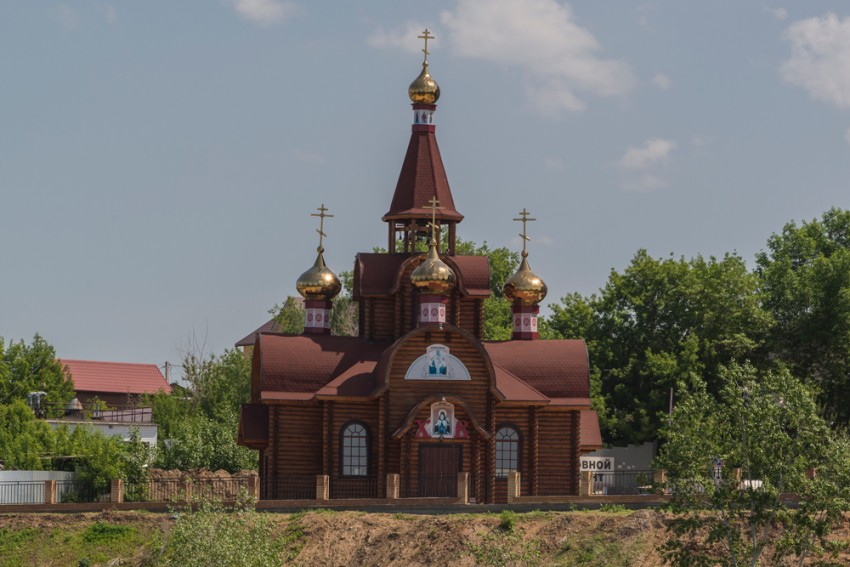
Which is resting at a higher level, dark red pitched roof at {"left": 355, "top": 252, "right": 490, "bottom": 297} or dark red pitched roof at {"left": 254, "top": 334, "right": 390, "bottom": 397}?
dark red pitched roof at {"left": 355, "top": 252, "right": 490, "bottom": 297}

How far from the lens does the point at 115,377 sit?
76.7 meters

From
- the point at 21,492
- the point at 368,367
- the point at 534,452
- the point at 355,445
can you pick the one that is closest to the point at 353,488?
the point at 355,445

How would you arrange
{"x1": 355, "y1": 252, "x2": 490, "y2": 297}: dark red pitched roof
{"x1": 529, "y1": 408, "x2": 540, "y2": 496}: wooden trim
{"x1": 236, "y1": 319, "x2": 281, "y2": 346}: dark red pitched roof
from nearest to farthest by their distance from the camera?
{"x1": 529, "y1": 408, "x2": 540, "y2": 496}: wooden trim < {"x1": 355, "y1": 252, "x2": 490, "y2": 297}: dark red pitched roof < {"x1": 236, "y1": 319, "x2": 281, "y2": 346}: dark red pitched roof

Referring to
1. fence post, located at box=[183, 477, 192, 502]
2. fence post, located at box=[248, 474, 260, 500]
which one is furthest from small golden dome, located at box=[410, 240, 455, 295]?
fence post, located at box=[183, 477, 192, 502]

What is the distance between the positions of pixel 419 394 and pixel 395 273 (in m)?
3.58

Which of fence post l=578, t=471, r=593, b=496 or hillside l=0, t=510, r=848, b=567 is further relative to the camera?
fence post l=578, t=471, r=593, b=496

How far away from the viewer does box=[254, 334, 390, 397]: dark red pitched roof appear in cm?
4166

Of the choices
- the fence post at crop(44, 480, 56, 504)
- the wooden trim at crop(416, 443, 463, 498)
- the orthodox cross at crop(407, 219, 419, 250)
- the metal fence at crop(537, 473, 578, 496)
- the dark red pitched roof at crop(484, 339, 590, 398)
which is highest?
the orthodox cross at crop(407, 219, 419, 250)

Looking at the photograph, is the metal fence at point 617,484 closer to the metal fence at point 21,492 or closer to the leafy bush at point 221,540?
the leafy bush at point 221,540

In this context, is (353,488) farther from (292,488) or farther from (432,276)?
(432,276)

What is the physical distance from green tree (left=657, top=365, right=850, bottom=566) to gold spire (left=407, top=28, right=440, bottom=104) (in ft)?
48.7

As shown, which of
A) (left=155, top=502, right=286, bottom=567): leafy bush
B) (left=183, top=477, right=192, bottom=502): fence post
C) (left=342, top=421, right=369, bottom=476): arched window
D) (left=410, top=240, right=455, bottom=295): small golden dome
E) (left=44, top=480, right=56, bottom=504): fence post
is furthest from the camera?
(left=410, top=240, right=455, bottom=295): small golden dome

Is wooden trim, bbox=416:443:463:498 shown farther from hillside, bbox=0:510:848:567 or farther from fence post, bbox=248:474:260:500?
fence post, bbox=248:474:260:500

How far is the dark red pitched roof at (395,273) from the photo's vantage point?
43.1 meters
